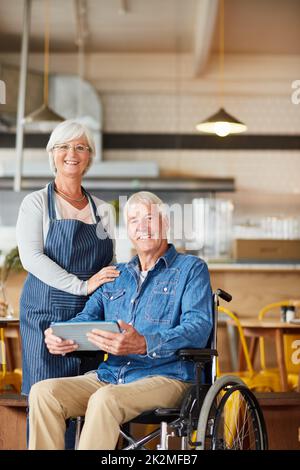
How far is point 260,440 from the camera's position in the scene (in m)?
2.67

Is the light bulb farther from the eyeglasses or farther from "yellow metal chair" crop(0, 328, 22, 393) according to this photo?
the eyeglasses

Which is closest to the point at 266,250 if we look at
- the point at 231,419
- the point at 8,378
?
the point at 8,378

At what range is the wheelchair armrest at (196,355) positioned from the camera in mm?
2535

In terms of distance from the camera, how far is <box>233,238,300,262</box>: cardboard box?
7715 millimetres

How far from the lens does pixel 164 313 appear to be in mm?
2709

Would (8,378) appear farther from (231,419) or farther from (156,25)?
(156,25)

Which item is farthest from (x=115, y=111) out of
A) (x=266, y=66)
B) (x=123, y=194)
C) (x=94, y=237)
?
(x=94, y=237)

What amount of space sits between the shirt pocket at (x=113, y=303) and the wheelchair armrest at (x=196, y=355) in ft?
1.10

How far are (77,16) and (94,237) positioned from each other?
16.1ft

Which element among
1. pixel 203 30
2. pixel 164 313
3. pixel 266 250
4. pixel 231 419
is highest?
pixel 203 30

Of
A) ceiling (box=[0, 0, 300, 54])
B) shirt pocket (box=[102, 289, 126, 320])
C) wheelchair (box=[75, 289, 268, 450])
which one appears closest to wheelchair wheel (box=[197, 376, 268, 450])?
wheelchair (box=[75, 289, 268, 450])

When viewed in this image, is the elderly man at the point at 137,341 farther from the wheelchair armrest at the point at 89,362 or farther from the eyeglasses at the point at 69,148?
the eyeglasses at the point at 69,148

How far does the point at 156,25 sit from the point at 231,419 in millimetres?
5763

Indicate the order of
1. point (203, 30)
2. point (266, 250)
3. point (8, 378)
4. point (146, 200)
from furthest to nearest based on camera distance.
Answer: point (266, 250) → point (203, 30) → point (8, 378) → point (146, 200)
